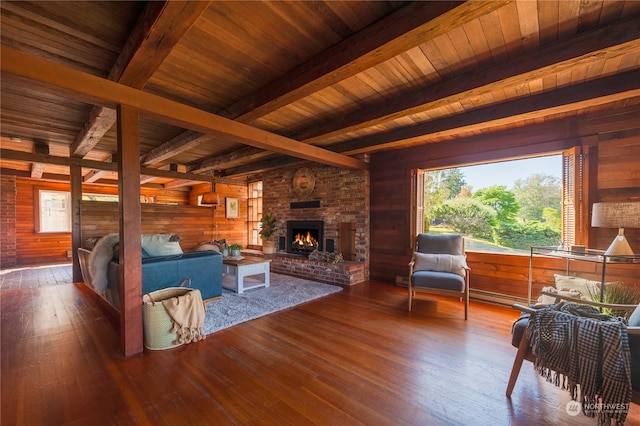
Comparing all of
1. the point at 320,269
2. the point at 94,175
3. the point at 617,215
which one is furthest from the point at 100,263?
the point at 617,215

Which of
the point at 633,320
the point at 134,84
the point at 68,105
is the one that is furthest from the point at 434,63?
the point at 68,105

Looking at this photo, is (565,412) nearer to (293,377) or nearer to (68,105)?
(293,377)

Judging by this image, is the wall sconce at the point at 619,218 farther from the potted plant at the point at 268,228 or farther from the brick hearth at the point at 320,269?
the potted plant at the point at 268,228

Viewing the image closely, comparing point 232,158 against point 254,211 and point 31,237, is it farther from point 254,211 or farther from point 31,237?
point 31,237

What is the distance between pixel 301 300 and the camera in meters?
3.63

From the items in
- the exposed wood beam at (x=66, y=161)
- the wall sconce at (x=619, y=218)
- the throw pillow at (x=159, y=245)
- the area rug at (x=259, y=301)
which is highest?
the exposed wood beam at (x=66, y=161)

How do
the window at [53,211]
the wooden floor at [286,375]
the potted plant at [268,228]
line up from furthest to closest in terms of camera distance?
the window at [53,211] < the potted plant at [268,228] < the wooden floor at [286,375]

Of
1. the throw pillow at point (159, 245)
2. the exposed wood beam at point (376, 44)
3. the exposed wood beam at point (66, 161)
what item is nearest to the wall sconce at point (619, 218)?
the exposed wood beam at point (376, 44)

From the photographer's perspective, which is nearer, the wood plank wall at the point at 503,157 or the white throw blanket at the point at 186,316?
the white throw blanket at the point at 186,316

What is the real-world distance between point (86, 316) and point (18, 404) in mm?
1773

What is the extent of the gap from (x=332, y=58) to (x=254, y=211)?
623 centimetres

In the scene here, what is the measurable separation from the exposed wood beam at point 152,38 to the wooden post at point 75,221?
392cm

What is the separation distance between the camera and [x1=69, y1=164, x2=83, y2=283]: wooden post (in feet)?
15.7

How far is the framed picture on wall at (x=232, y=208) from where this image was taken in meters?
8.09
